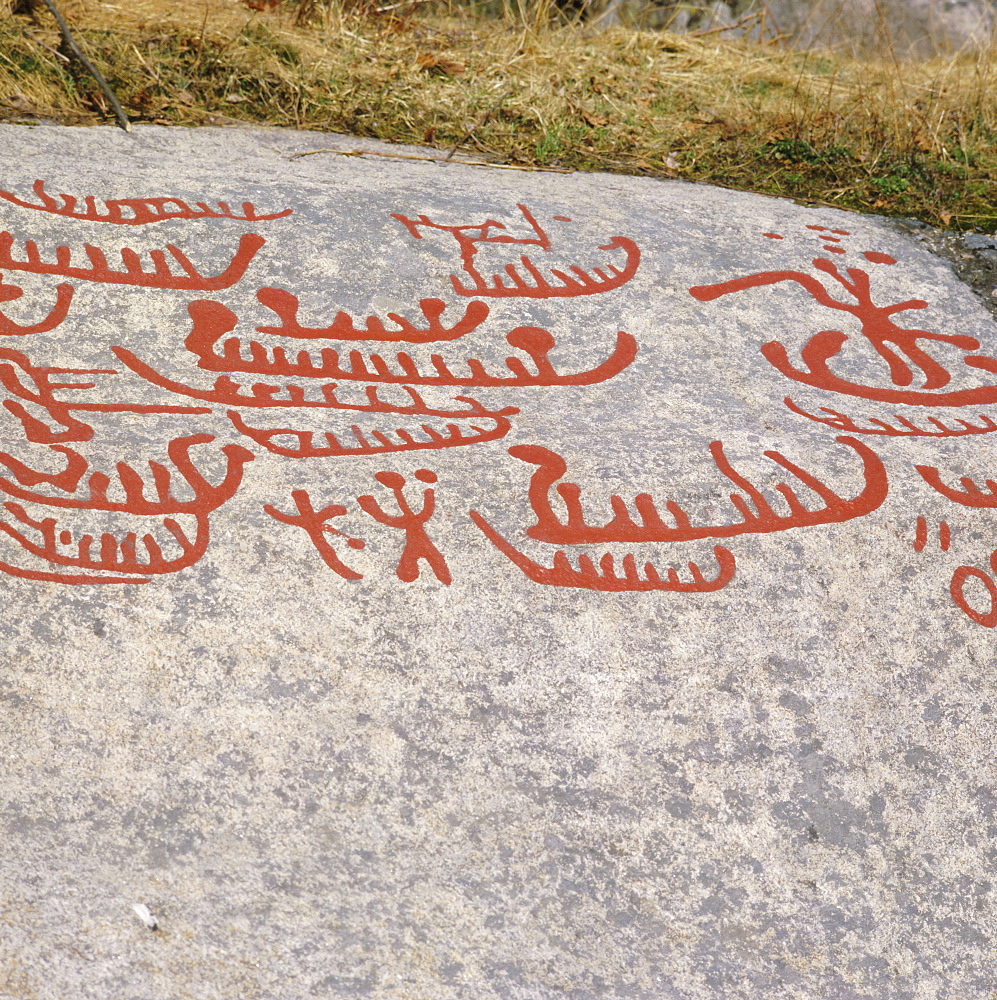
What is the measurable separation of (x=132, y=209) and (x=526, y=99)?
1.50 m

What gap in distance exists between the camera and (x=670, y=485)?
206cm

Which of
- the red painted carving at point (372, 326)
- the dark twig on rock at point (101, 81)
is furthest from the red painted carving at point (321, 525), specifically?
the dark twig on rock at point (101, 81)

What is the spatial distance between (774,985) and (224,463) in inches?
51.9

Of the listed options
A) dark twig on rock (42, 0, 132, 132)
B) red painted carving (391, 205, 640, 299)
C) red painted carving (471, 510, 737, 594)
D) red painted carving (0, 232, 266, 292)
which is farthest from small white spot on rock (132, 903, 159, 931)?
dark twig on rock (42, 0, 132, 132)

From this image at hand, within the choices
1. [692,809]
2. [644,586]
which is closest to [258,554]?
[644,586]

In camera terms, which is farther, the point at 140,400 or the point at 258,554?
the point at 140,400

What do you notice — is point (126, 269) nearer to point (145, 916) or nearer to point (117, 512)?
point (117, 512)

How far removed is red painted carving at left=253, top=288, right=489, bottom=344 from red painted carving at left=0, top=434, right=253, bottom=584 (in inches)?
16.7

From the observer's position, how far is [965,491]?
6.96ft

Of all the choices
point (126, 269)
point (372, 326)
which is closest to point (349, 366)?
point (372, 326)

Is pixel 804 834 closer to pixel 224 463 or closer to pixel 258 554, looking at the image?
pixel 258 554

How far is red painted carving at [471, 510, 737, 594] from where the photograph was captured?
1.91 meters

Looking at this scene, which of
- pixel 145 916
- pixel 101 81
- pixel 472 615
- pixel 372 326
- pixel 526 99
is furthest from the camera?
pixel 526 99

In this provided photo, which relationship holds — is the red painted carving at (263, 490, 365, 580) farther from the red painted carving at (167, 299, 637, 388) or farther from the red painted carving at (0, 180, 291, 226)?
the red painted carving at (0, 180, 291, 226)
